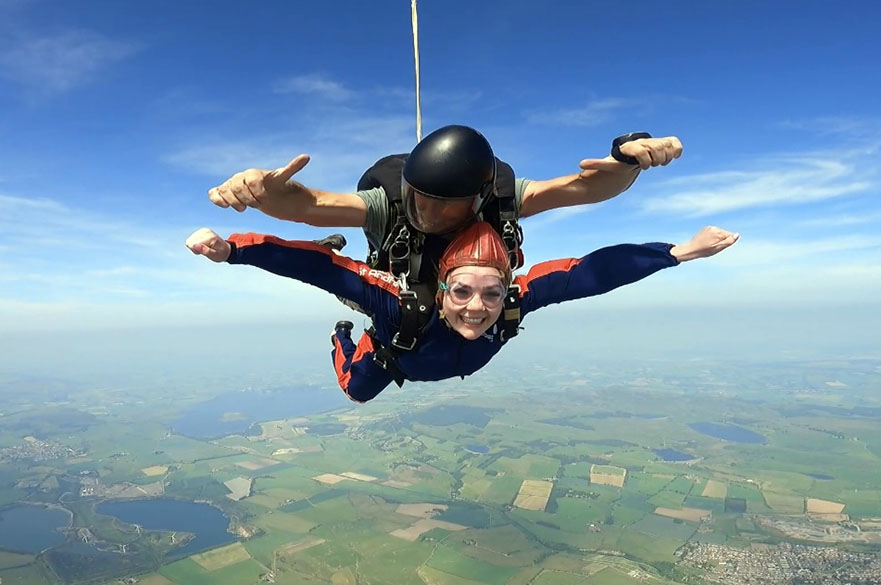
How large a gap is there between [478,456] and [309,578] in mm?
31584

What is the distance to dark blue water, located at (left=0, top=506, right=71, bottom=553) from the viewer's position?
3716cm

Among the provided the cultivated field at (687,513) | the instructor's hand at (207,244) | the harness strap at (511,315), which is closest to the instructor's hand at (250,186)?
the instructor's hand at (207,244)

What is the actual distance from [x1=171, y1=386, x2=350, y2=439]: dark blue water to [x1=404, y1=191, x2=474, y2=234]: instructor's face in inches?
3102

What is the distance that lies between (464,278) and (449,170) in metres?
0.63

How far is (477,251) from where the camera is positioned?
9.80 ft

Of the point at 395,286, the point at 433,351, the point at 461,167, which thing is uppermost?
the point at 461,167

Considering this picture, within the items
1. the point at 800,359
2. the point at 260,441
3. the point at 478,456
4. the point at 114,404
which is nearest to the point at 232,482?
the point at 260,441

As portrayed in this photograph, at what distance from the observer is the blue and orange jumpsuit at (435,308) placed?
3.00 metres

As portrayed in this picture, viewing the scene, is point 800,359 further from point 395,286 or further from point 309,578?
point 395,286

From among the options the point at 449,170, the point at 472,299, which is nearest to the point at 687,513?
the point at 472,299

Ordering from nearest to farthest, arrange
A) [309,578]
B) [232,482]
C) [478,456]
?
[309,578], [232,482], [478,456]

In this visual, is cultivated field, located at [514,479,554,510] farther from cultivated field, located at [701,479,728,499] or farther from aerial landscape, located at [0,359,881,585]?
cultivated field, located at [701,479,728,499]

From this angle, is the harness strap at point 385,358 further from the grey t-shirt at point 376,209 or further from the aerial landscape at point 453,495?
the aerial landscape at point 453,495

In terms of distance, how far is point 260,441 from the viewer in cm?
6944
